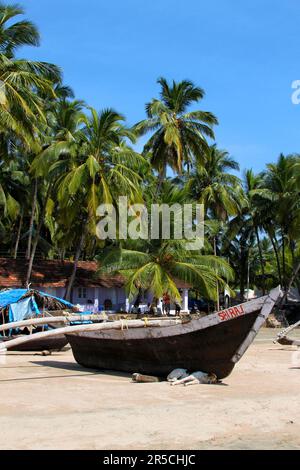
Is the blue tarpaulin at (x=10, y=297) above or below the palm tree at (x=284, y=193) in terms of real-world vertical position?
below

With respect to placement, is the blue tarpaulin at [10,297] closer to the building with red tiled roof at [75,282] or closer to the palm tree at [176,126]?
the building with red tiled roof at [75,282]

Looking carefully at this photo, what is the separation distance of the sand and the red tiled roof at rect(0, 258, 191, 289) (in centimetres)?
1627

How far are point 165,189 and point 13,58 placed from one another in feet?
38.8

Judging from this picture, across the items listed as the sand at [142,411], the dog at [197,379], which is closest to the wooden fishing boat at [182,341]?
the dog at [197,379]

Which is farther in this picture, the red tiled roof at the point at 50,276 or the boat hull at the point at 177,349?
the red tiled roof at the point at 50,276

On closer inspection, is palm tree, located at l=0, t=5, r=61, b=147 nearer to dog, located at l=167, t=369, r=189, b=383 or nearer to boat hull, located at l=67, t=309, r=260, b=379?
boat hull, located at l=67, t=309, r=260, b=379

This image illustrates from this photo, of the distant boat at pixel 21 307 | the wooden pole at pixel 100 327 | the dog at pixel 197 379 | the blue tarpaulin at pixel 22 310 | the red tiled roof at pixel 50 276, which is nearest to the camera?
the dog at pixel 197 379

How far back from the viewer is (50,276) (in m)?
32.1

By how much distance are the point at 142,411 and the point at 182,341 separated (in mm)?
3207

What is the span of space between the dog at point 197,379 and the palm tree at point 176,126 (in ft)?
65.6

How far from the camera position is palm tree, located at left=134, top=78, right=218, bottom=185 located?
31.0m

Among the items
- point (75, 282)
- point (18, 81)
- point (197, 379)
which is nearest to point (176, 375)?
point (197, 379)

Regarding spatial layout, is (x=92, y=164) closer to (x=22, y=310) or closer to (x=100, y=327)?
(x=22, y=310)

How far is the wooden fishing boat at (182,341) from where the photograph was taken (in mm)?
11469
